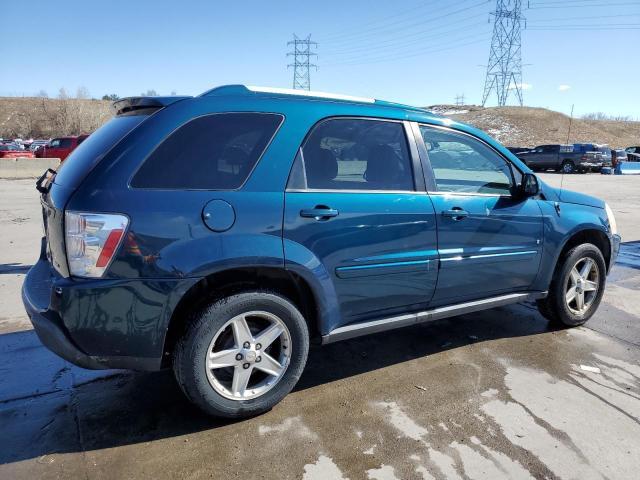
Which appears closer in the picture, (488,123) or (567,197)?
(567,197)

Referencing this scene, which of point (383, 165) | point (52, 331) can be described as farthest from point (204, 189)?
point (383, 165)

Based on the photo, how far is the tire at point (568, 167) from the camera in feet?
97.9

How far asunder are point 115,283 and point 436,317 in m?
2.19

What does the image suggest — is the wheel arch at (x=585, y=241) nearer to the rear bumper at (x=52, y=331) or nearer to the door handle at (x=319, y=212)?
the door handle at (x=319, y=212)

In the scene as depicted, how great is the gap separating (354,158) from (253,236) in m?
0.96

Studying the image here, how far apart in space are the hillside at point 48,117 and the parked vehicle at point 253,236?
80.2 metres

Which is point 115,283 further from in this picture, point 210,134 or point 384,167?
point 384,167

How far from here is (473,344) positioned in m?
4.17

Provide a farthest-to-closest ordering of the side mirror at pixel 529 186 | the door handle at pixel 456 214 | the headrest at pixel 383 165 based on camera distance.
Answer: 1. the side mirror at pixel 529 186
2. the door handle at pixel 456 214
3. the headrest at pixel 383 165

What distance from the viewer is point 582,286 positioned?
448 centimetres

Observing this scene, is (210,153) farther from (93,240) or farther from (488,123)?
(488,123)

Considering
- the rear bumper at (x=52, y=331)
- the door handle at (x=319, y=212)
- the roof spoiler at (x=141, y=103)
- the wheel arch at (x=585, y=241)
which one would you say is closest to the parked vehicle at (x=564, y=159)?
the wheel arch at (x=585, y=241)

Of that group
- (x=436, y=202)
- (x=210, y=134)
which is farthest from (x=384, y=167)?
(x=210, y=134)

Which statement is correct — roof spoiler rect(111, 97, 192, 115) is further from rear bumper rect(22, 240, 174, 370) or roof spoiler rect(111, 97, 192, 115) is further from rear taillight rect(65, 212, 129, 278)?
rear bumper rect(22, 240, 174, 370)
